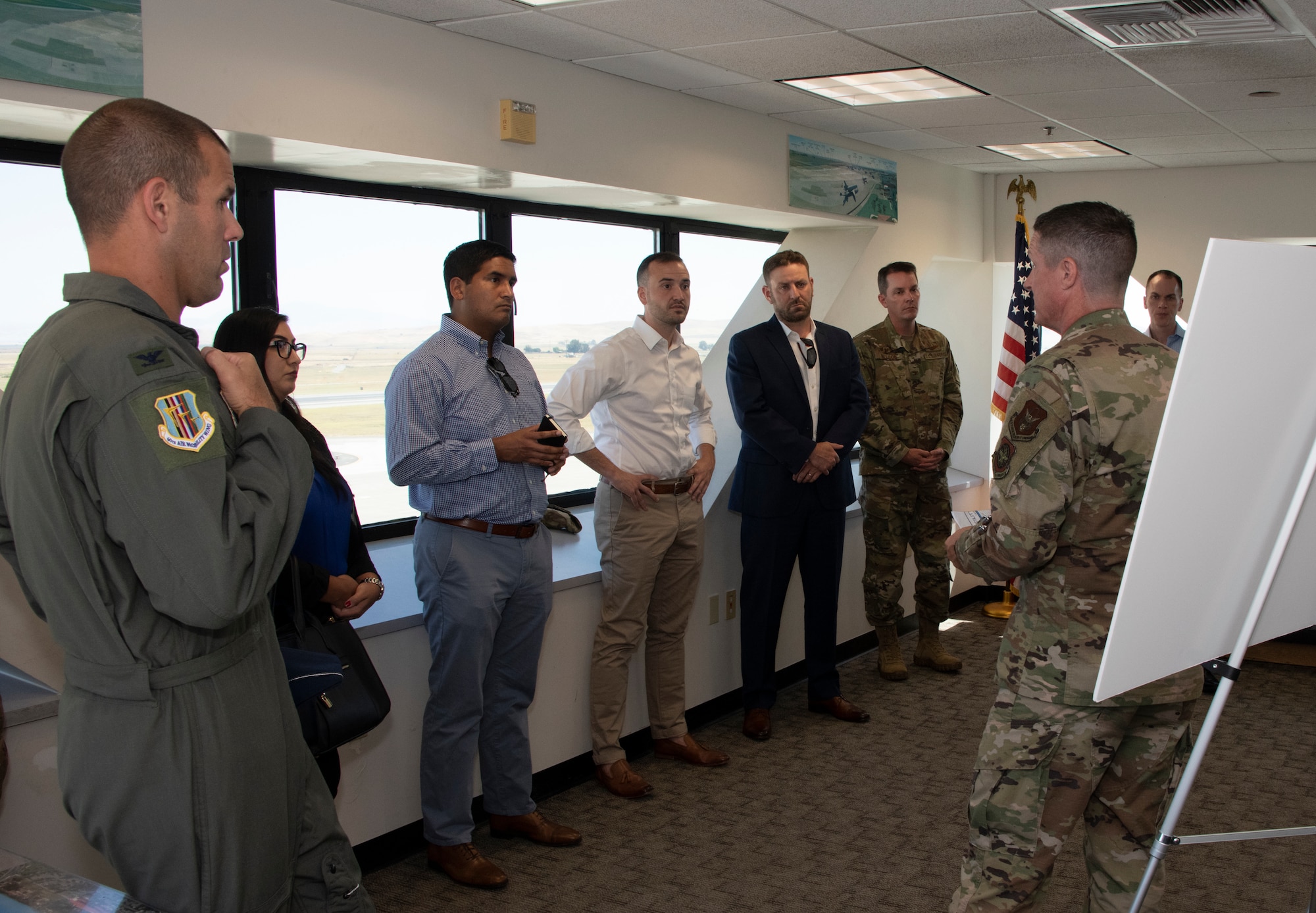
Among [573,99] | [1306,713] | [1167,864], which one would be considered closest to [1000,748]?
[1167,864]

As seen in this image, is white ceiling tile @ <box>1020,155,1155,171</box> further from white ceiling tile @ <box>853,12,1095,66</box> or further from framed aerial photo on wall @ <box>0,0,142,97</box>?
framed aerial photo on wall @ <box>0,0,142,97</box>

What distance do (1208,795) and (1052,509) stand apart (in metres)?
2.18

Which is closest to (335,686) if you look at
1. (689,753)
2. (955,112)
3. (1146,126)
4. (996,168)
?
(689,753)

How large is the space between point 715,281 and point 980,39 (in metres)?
2.02

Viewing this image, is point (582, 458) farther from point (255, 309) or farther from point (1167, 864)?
point (1167, 864)

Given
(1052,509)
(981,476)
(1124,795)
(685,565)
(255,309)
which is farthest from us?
(981,476)

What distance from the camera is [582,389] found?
3.43m

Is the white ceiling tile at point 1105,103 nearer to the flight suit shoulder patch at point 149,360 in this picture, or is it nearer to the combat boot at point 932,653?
the combat boot at point 932,653

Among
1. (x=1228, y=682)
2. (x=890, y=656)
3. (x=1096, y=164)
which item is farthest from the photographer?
(x=1096, y=164)

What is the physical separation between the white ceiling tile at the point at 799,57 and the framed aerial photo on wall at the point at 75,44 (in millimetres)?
1602

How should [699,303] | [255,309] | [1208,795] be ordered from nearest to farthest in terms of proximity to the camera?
1. [255,309]
2. [1208,795]
3. [699,303]

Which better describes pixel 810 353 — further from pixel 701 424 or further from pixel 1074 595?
pixel 1074 595

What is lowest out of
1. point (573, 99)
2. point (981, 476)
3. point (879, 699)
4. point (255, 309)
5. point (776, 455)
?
point (879, 699)

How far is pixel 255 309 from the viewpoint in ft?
7.36
